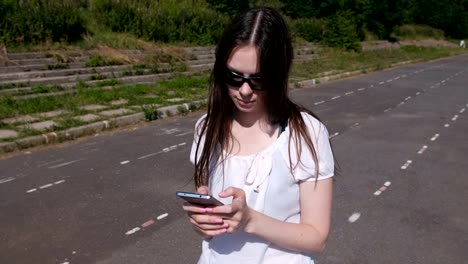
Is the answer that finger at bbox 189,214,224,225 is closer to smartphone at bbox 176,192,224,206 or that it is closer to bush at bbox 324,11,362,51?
smartphone at bbox 176,192,224,206

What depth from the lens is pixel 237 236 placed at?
155 cm

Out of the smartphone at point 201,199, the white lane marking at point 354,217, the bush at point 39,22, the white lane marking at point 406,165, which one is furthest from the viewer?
the bush at point 39,22

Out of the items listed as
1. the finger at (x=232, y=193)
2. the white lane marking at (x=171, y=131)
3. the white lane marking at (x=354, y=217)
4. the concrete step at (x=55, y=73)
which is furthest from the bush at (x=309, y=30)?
the finger at (x=232, y=193)

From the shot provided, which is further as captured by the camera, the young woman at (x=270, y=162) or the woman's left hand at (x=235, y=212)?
the young woman at (x=270, y=162)

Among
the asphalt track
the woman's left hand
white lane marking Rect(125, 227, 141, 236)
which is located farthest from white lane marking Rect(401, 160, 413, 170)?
the woman's left hand

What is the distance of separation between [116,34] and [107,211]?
1179cm

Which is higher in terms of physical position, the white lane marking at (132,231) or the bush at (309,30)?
the white lane marking at (132,231)

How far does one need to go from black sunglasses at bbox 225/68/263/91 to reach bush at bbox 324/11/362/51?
29075 millimetres

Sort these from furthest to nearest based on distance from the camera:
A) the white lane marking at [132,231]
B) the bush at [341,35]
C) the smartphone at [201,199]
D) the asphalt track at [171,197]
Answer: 1. the bush at [341,35]
2. the white lane marking at [132,231]
3. the asphalt track at [171,197]
4. the smartphone at [201,199]

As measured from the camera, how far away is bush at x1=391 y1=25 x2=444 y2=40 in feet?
154

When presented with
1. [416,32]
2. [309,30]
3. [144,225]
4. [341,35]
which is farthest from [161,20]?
[416,32]

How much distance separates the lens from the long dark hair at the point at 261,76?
155 cm

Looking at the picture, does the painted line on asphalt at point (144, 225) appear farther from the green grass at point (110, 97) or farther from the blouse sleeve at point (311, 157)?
the green grass at point (110, 97)

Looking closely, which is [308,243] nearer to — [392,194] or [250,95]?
[250,95]
